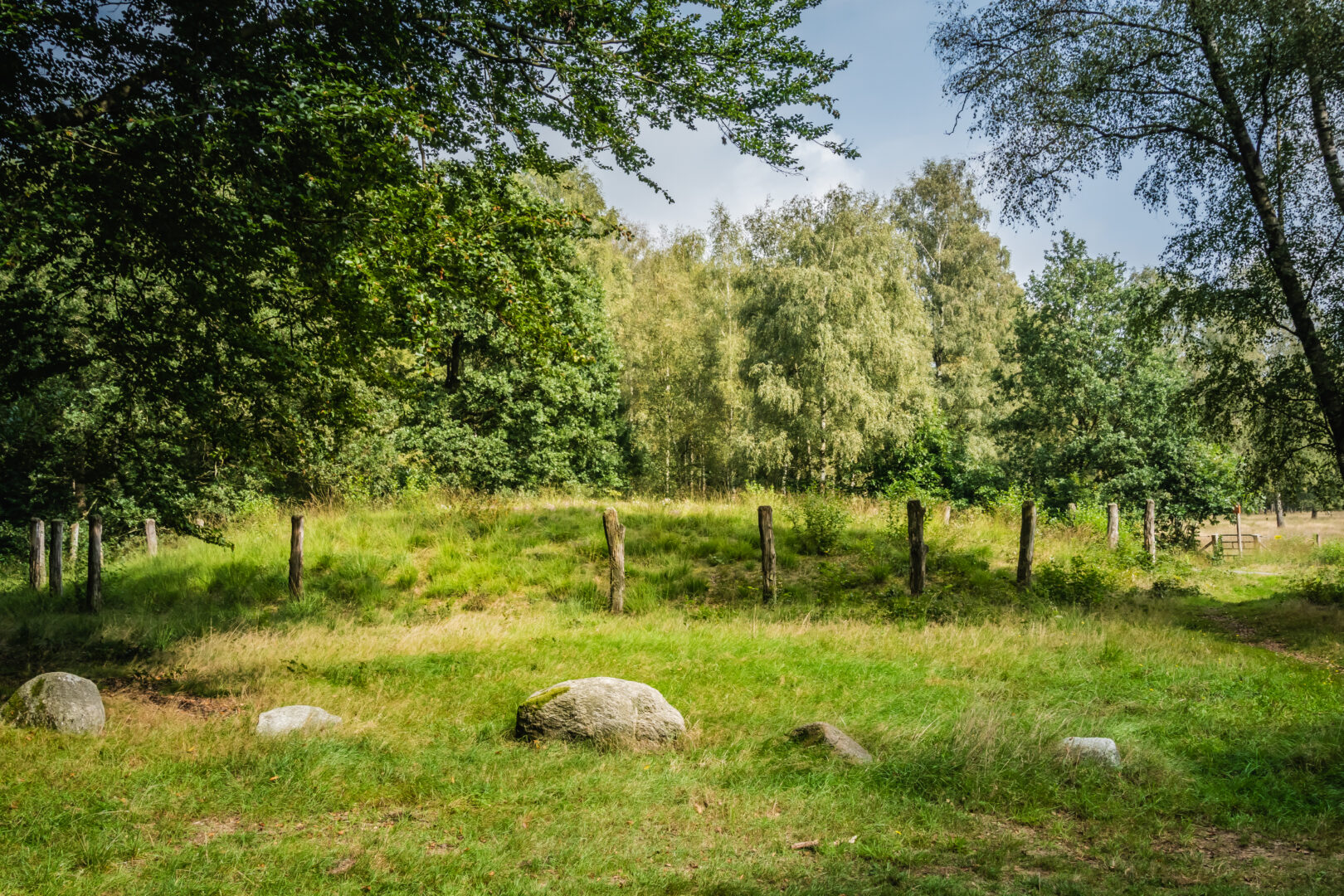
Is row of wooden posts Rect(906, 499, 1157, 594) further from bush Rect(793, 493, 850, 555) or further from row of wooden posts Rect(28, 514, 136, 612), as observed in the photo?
row of wooden posts Rect(28, 514, 136, 612)

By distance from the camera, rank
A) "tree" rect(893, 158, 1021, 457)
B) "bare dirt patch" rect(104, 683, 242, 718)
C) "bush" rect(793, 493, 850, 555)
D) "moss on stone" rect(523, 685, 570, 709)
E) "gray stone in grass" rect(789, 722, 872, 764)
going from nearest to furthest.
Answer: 1. "gray stone in grass" rect(789, 722, 872, 764)
2. "moss on stone" rect(523, 685, 570, 709)
3. "bare dirt patch" rect(104, 683, 242, 718)
4. "bush" rect(793, 493, 850, 555)
5. "tree" rect(893, 158, 1021, 457)

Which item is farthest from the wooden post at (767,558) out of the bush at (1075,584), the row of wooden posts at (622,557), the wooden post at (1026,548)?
the bush at (1075,584)

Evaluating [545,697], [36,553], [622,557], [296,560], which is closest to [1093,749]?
[545,697]

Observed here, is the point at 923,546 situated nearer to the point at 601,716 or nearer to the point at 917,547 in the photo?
the point at 917,547

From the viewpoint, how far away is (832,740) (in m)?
6.42

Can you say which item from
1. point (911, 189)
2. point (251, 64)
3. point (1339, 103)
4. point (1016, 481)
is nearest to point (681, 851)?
point (251, 64)

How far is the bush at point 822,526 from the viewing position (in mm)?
17156

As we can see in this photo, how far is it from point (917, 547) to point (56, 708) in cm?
1310

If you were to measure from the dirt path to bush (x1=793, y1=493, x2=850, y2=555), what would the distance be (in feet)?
23.8

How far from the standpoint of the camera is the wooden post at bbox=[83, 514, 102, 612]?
49.3ft

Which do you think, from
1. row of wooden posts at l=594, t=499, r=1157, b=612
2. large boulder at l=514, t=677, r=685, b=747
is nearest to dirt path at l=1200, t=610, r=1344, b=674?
row of wooden posts at l=594, t=499, r=1157, b=612

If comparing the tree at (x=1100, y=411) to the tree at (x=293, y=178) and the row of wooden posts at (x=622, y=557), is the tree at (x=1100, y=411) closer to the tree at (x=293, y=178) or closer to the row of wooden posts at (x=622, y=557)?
the row of wooden posts at (x=622, y=557)

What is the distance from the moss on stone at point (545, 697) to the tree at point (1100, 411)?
24.3 m

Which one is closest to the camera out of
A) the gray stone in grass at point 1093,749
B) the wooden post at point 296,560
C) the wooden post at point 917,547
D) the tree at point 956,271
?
the gray stone in grass at point 1093,749
